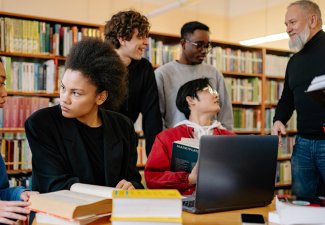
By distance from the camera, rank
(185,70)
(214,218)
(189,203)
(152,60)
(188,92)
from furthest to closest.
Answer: (152,60) → (185,70) → (188,92) → (189,203) → (214,218)

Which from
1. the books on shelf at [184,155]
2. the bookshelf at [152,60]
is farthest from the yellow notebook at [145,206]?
the bookshelf at [152,60]

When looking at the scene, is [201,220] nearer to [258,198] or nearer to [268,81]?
[258,198]

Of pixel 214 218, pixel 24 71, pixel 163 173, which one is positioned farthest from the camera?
pixel 24 71

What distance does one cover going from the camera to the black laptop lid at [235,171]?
1.30 meters

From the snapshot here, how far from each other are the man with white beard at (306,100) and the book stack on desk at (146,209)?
1562mm

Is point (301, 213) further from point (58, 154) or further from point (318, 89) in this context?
point (58, 154)

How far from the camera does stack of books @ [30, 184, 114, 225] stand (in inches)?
42.1

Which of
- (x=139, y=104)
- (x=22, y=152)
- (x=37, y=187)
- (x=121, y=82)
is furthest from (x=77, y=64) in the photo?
(x=22, y=152)

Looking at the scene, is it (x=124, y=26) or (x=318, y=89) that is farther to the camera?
(x=124, y=26)

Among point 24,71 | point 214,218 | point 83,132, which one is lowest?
point 214,218

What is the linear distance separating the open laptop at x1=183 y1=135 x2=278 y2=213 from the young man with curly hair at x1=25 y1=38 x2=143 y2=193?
0.30 m

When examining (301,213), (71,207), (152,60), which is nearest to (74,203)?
(71,207)

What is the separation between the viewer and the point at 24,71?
3.87m

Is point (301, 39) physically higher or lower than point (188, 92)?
higher
